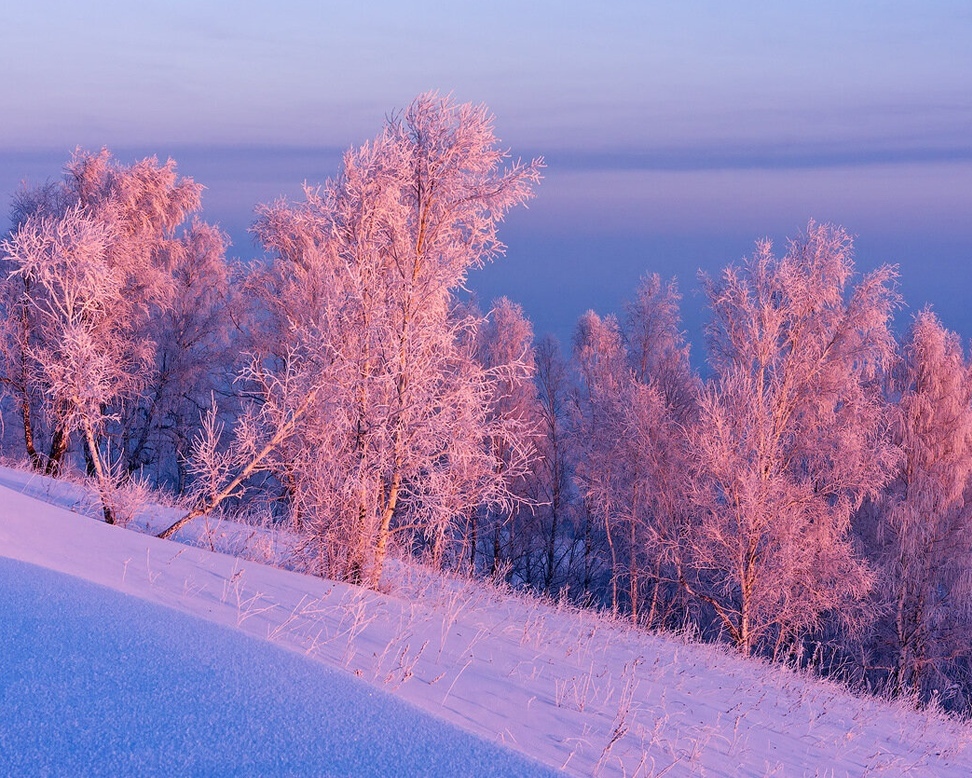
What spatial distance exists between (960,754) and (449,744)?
609 centimetres

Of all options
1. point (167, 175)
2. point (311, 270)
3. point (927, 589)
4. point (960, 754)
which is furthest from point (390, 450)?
point (927, 589)

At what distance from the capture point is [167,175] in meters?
22.7

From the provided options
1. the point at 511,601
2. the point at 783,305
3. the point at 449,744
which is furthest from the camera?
the point at 783,305

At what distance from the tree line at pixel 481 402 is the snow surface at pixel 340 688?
1.59m

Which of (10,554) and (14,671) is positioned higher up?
(14,671)

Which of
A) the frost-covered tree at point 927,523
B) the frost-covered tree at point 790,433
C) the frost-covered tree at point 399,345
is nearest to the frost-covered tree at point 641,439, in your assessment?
the frost-covered tree at point 790,433

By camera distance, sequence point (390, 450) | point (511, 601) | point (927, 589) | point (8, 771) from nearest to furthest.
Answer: point (8, 771)
point (390, 450)
point (511, 601)
point (927, 589)

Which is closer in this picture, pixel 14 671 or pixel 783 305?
pixel 14 671

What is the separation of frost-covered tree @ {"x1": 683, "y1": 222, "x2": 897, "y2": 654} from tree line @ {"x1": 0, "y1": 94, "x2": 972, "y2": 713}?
6 centimetres

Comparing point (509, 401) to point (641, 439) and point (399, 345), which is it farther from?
point (399, 345)

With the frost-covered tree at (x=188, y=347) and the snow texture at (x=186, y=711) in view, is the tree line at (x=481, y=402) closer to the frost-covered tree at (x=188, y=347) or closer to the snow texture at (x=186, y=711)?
the frost-covered tree at (x=188, y=347)

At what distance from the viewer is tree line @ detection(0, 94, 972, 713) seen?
9227 mm

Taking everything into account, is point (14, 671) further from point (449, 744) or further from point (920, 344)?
point (920, 344)

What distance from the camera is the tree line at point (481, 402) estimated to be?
9.23 m
